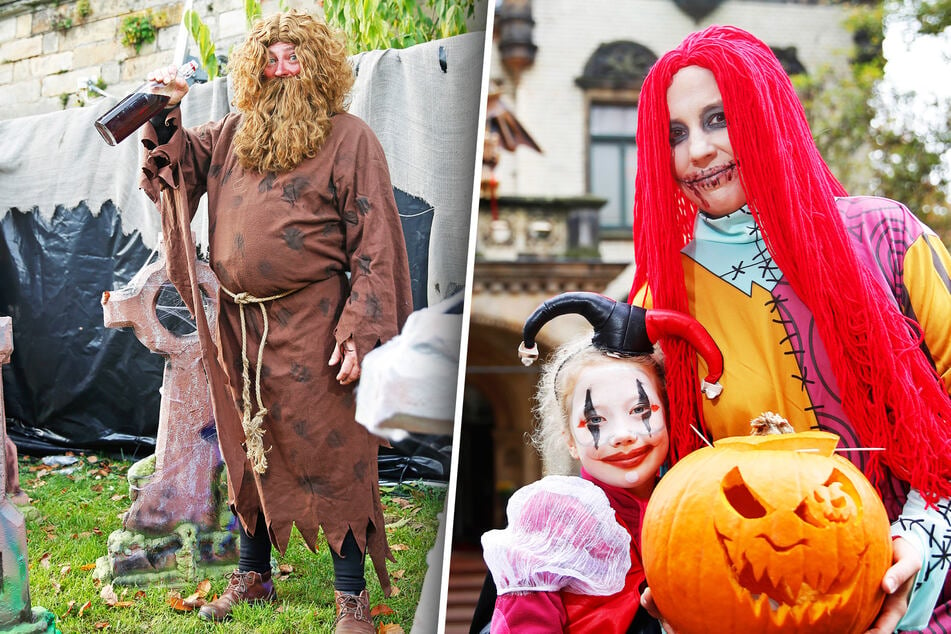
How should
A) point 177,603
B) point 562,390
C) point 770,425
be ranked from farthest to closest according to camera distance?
point 177,603
point 562,390
point 770,425

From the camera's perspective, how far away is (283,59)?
230 centimetres

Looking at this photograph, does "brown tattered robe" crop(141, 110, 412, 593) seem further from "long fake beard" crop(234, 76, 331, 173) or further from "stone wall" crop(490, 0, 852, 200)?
"stone wall" crop(490, 0, 852, 200)

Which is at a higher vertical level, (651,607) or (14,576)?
(651,607)

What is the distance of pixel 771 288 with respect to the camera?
186cm

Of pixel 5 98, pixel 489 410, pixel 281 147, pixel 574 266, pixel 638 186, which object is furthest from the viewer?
pixel 489 410

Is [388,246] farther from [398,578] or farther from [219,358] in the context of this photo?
[398,578]

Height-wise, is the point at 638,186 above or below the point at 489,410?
above

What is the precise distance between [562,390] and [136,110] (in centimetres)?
127

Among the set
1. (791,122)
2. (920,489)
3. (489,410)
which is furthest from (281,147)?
(489,410)

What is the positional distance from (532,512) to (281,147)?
1062mm

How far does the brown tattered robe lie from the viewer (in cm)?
225

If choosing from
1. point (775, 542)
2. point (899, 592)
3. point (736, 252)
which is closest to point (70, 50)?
point (736, 252)

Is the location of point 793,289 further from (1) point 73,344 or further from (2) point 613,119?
(2) point 613,119

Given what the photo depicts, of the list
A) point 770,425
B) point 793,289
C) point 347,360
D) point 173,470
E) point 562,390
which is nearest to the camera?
point 770,425
